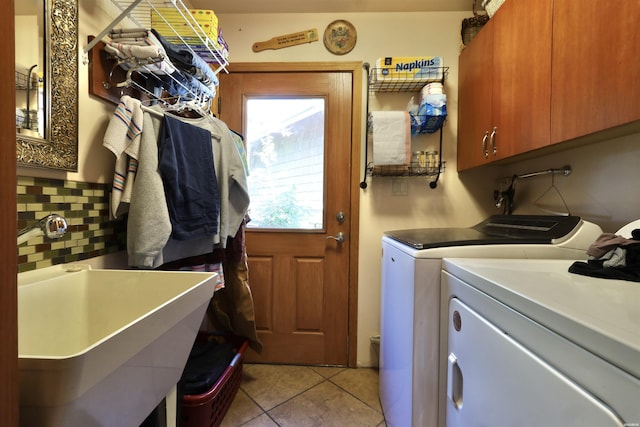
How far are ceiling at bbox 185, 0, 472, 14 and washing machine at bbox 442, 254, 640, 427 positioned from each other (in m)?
1.82

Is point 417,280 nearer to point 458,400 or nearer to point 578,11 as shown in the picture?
point 458,400

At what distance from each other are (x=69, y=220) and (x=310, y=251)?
1.30 metres

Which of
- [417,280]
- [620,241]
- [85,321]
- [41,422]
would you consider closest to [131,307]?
[85,321]

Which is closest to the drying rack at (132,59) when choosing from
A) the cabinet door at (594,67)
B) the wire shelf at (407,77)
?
the wire shelf at (407,77)

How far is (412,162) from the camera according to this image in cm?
182

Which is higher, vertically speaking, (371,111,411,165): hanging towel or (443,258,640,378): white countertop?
(371,111,411,165): hanging towel

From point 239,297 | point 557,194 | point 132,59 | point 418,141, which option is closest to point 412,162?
point 418,141

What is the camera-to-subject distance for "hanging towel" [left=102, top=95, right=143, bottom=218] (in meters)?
0.93

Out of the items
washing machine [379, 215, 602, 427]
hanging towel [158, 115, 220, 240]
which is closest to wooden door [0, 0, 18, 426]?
hanging towel [158, 115, 220, 240]

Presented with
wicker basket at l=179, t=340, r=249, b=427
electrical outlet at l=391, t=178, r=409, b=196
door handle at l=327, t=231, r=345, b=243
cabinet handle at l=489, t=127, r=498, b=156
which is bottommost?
wicker basket at l=179, t=340, r=249, b=427

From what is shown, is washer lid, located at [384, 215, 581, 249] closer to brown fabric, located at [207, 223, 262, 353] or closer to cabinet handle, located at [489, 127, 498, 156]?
cabinet handle, located at [489, 127, 498, 156]

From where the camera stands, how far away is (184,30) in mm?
1302

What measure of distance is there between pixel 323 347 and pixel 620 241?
1668 mm

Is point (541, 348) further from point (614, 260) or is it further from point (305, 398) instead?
point (305, 398)
